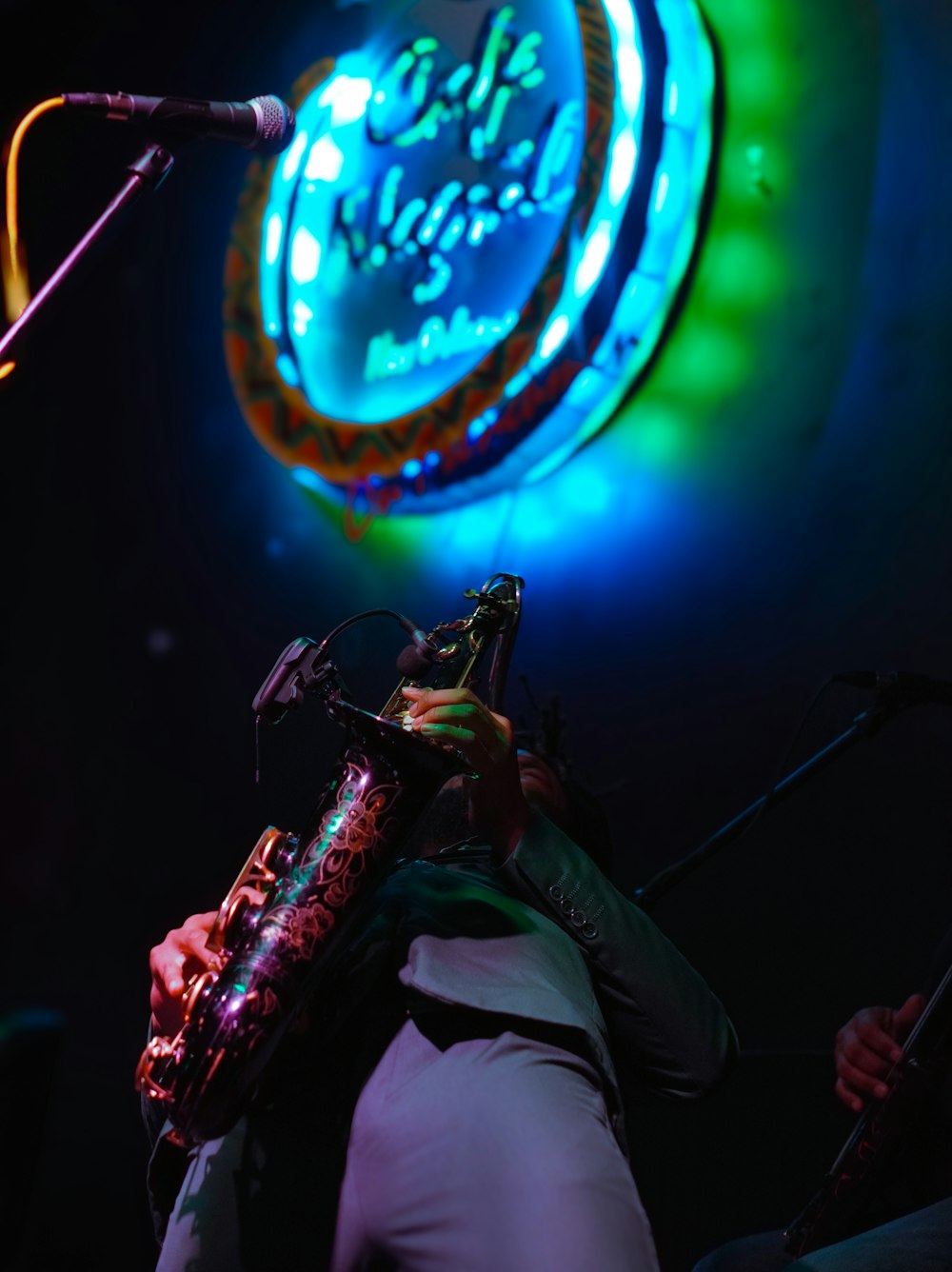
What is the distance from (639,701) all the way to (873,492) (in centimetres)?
82

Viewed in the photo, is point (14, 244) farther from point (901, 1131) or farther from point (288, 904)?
point (901, 1131)

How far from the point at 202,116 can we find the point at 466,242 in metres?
1.31

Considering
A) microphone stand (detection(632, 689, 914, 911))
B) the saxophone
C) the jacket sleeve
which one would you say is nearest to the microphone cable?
the saxophone

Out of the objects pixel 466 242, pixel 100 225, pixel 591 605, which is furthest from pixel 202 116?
pixel 591 605

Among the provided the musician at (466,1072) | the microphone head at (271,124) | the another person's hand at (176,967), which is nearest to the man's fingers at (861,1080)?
the musician at (466,1072)

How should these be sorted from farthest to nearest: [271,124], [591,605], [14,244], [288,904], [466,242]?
1. [466,242]
2. [591,605]
3. [271,124]
4. [14,244]
5. [288,904]

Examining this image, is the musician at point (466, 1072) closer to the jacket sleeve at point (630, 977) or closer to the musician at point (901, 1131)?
Answer: the jacket sleeve at point (630, 977)

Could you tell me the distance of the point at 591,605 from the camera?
3.01 metres

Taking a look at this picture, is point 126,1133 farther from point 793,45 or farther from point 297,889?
point 793,45

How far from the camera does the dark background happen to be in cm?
252

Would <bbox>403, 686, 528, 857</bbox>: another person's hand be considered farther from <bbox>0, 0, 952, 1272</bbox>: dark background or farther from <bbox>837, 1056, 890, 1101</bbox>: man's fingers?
<bbox>837, 1056, 890, 1101</bbox>: man's fingers

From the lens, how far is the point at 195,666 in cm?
357

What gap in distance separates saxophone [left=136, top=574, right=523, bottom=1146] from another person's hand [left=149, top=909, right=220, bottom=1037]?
19mm

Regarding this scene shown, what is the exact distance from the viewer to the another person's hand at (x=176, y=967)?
5.15 ft
